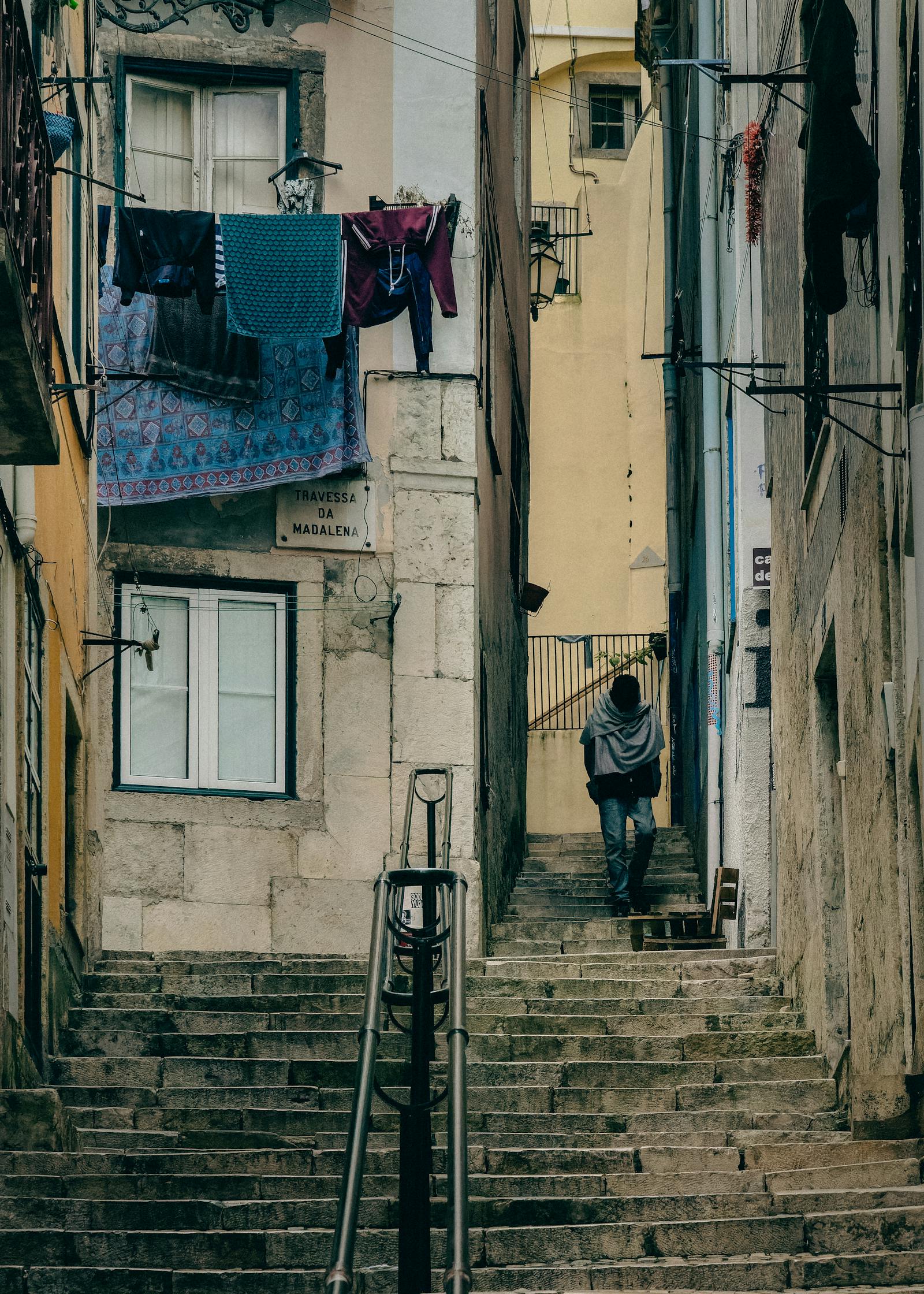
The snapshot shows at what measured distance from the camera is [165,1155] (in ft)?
27.6

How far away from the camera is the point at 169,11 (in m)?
16.7

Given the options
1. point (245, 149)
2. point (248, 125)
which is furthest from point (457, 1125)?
point (248, 125)

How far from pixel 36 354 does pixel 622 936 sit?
775 cm

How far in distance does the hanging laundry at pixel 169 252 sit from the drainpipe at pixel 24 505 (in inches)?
222

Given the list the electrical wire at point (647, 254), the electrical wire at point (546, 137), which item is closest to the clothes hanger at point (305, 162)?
the electrical wire at point (647, 254)

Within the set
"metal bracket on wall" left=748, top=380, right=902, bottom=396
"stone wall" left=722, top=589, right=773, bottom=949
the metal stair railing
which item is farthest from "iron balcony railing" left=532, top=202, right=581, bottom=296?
the metal stair railing

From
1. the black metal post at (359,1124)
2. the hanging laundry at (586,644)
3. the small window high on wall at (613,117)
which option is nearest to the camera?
the black metal post at (359,1124)

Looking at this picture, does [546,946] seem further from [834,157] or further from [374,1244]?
[834,157]

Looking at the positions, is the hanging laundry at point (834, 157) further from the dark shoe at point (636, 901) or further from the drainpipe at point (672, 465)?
the drainpipe at point (672, 465)

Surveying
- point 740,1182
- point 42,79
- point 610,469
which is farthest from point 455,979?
point 610,469

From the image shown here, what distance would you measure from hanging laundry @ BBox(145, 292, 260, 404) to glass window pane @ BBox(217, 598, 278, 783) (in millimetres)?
1544

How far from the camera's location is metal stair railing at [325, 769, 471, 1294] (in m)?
5.50

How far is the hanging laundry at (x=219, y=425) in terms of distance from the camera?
1594 centimetres

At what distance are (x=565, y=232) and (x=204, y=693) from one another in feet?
46.9
